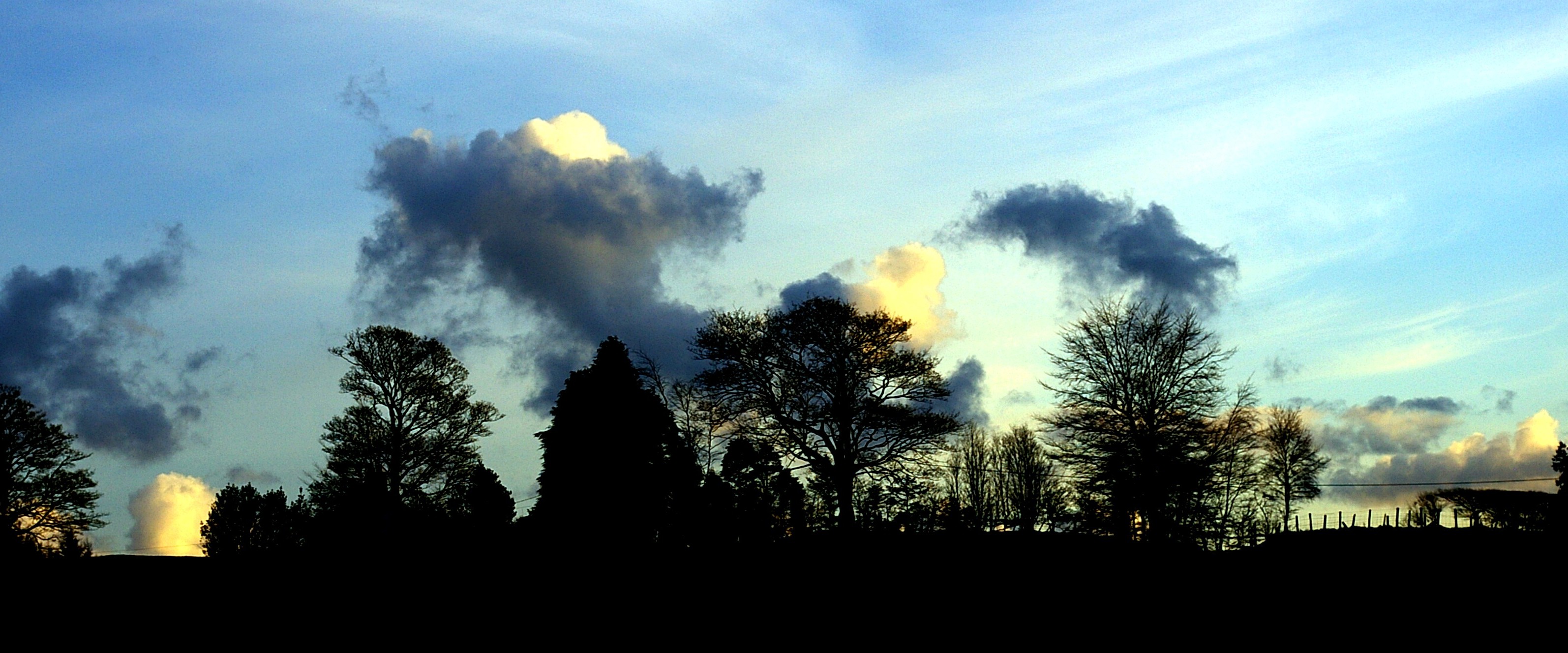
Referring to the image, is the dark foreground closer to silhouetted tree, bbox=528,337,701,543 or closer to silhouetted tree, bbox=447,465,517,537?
silhouetted tree, bbox=528,337,701,543

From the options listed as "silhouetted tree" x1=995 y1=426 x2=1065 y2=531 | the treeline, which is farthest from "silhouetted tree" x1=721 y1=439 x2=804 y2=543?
"silhouetted tree" x1=995 y1=426 x2=1065 y2=531

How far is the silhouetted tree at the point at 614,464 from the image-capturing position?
39.2 metres

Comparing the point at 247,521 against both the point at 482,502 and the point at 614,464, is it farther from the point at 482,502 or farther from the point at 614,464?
the point at 614,464

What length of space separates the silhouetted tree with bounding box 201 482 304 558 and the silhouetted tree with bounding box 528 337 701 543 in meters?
22.1

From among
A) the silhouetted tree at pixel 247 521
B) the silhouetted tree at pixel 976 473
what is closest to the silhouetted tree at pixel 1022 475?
the silhouetted tree at pixel 976 473

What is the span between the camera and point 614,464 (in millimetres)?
39906

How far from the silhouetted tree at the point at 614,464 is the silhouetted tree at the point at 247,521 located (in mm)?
22070

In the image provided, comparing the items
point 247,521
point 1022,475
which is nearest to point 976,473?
point 1022,475

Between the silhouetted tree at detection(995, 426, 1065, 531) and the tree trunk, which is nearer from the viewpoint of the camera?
the tree trunk

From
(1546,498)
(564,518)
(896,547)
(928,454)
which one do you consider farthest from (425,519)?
(1546,498)

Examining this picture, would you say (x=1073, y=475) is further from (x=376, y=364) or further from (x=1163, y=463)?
(x=376, y=364)

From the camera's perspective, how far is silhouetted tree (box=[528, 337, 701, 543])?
39156 mm

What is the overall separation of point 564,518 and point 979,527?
16.7 meters

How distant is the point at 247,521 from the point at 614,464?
95.7ft
